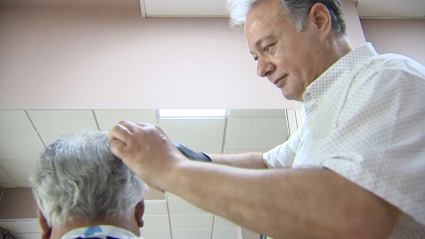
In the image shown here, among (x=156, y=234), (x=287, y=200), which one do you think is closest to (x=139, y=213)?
(x=287, y=200)

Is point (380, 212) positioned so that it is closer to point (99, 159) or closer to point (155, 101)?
point (99, 159)

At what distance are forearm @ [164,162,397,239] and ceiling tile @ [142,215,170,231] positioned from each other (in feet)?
8.28

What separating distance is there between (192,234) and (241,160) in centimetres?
236

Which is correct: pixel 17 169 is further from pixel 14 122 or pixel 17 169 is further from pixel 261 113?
pixel 261 113

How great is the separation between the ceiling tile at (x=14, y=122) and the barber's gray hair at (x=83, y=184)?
1.36 meters

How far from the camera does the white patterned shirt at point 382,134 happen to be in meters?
0.74

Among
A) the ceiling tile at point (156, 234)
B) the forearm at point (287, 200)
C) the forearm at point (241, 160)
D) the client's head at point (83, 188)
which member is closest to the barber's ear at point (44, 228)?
the client's head at point (83, 188)

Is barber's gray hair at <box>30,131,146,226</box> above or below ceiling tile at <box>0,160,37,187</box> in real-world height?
above

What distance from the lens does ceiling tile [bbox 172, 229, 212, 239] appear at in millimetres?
3516

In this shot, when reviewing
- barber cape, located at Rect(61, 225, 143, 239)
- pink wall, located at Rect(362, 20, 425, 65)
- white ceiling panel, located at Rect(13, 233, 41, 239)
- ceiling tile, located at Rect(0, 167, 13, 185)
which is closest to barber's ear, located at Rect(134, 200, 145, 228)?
barber cape, located at Rect(61, 225, 143, 239)

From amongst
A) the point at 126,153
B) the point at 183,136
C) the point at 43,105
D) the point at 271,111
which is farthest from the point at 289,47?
the point at 43,105

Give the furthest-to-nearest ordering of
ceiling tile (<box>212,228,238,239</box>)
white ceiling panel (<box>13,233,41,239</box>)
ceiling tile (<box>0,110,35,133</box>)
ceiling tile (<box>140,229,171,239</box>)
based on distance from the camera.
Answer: ceiling tile (<box>140,229,171,239</box>) → ceiling tile (<box>212,228,238,239</box>) → white ceiling panel (<box>13,233,41,239</box>) → ceiling tile (<box>0,110,35,133</box>)

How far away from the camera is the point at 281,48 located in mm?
1259

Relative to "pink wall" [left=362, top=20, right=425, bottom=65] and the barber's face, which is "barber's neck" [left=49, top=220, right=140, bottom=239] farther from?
"pink wall" [left=362, top=20, right=425, bottom=65]
